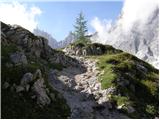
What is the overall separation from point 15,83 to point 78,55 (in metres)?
37.4

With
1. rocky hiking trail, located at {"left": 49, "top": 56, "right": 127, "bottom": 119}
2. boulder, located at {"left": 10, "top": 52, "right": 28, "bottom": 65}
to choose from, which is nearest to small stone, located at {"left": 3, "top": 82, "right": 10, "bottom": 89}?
boulder, located at {"left": 10, "top": 52, "right": 28, "bottom": 65}

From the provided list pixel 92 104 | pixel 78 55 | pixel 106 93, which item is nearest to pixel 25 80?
pixel 92 104

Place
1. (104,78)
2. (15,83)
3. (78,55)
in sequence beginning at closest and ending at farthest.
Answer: (15,83), (104,78), (78,55)

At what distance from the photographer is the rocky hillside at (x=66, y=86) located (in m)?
27.6

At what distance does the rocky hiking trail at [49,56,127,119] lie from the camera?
30.7 m

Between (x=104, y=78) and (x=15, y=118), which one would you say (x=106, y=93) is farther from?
(x=15, y=118)

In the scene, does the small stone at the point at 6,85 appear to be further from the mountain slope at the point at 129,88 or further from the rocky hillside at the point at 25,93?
the mountain slope at the point at 129,88

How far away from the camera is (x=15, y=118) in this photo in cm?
2458

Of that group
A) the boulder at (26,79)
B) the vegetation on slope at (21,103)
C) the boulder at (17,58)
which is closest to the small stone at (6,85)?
the vegetation on slope at (21,103)

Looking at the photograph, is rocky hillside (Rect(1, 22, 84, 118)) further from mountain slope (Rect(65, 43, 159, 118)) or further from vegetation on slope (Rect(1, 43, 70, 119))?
mountain slope (Rect(65, 43, 159, 118))

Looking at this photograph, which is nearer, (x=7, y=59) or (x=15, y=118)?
(x=15, y=118)

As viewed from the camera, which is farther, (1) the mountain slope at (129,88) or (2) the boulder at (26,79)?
(1) the mountain slope at (129,88)

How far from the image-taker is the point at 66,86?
123 ft

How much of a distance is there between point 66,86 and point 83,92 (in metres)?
2.58
